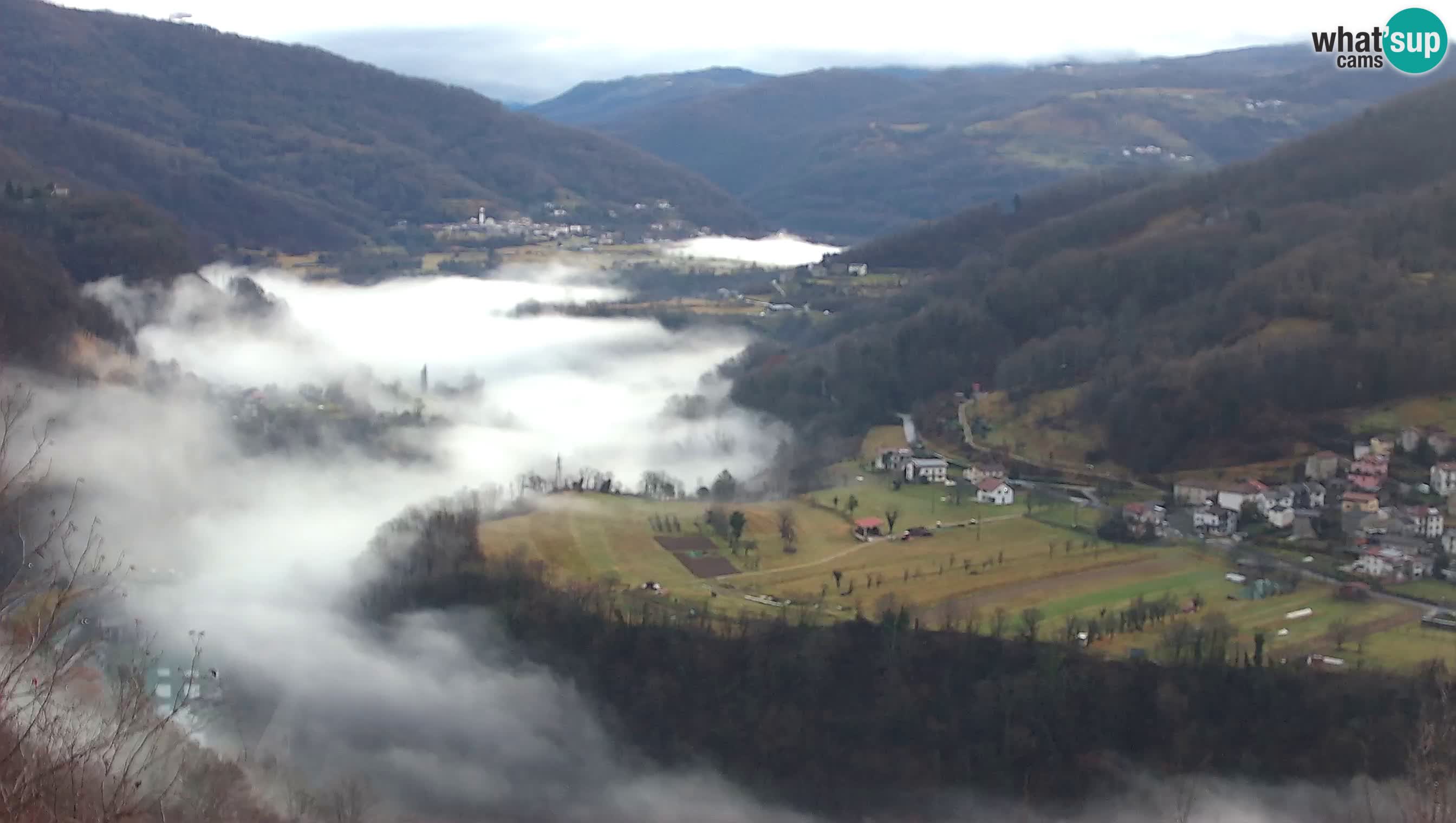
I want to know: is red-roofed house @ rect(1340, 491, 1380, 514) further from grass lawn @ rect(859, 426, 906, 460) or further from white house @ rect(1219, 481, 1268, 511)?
grass lawn @ rect(859, 426, 906, 460)

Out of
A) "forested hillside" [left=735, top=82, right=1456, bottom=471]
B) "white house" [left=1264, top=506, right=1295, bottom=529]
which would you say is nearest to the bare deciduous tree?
"white house" [left=1264, top=506, right=1295, bottom=529]

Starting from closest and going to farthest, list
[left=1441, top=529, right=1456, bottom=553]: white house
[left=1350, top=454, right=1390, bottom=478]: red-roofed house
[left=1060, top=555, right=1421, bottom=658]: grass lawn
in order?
[left=1060, top=555, right=1421, bottom=658]: grass lawn
[left=1441, top=529, right=1456, bottom=553]: white house
[left=1350, top=454, right=1390, bottom=478]: red-roofed house

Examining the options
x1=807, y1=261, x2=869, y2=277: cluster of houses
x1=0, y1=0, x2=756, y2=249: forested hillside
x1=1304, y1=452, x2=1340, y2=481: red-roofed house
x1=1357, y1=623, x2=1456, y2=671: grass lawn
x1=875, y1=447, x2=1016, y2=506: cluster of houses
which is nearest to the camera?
x1=1357, y1=623, x2=1456, y2=671: grass lawn

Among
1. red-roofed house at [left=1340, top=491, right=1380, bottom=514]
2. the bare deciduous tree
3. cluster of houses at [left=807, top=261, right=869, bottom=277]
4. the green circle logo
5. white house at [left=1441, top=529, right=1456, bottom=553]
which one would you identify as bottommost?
white house at [left=1441, top=529, right=1456, bottom=553]

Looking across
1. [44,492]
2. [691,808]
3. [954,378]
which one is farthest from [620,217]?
[691,808]

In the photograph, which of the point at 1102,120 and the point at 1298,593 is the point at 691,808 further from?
the point at 1102,120

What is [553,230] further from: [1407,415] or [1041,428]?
[1407,415]

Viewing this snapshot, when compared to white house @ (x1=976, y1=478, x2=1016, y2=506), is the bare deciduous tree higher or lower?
higher
